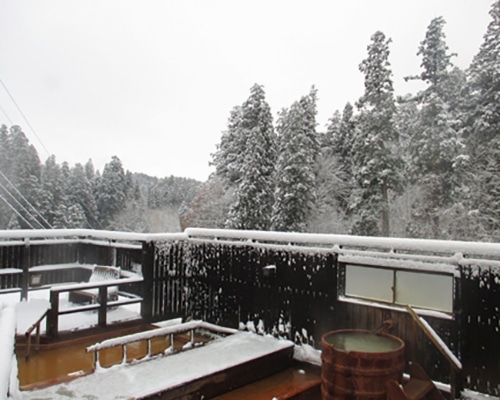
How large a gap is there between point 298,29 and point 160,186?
43.9 meters

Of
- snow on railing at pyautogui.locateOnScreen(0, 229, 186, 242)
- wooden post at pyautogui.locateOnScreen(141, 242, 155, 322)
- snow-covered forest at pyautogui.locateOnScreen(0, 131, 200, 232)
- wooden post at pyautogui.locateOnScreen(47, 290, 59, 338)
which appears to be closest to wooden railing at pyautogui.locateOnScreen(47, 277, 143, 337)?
wooden post at pyautogui.locateOnScreen(47, 290, 59, 338)

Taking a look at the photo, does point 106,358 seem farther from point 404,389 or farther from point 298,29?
point 298,29

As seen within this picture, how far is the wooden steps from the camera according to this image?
2906 mm

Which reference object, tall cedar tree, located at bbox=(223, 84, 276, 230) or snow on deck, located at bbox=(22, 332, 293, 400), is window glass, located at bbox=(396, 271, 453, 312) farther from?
tall cedar tree, located at bbox=(223, 84, 276, 230)

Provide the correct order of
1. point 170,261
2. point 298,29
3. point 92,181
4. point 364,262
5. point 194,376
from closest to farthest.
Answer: point 194,376 < point 364,262 < point 170,261 < point 298,29 < point 92,181

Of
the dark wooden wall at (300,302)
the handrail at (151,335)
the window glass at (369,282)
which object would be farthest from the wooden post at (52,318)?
the window glass at (369,282)

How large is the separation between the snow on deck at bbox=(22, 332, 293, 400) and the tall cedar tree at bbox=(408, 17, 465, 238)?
16.6 m

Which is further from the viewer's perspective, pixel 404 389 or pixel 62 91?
pixel 62 91

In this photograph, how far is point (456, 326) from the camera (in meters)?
3.29

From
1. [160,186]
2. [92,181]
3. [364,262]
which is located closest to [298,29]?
[364,262]

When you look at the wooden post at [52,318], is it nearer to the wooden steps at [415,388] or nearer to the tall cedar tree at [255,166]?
the wooden steps at [415,388]

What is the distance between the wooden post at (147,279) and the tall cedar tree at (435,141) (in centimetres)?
1622

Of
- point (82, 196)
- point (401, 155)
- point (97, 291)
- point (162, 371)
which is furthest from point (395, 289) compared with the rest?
point (82, 196)

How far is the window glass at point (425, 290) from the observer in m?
3.41
